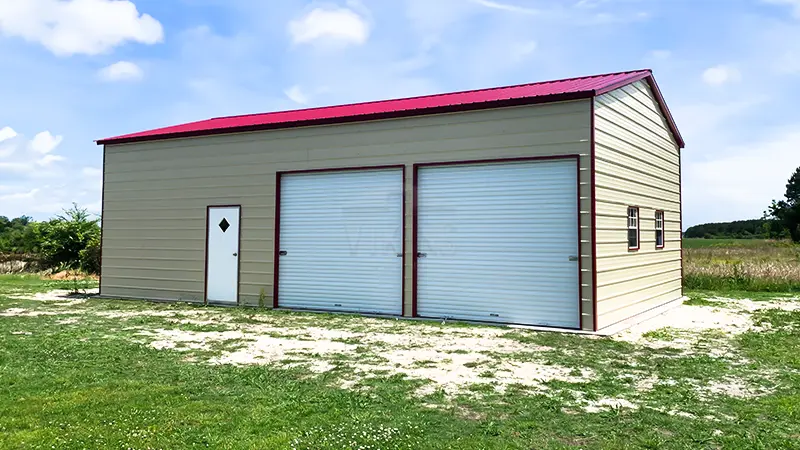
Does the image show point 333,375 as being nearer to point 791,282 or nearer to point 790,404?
point 790,404

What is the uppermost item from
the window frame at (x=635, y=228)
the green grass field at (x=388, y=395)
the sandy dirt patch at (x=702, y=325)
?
the window frame at (x=635, y=228)

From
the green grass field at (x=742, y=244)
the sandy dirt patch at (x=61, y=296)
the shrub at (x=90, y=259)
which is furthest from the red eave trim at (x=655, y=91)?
the green grass field at (x=742, y=244)

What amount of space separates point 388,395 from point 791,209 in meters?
62.6

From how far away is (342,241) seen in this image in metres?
11.4

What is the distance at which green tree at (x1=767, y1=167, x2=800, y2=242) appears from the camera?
174 ft

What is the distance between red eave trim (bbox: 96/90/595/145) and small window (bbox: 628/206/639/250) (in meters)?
2.94

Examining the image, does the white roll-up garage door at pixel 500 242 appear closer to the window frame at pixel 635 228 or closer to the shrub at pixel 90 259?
the window frame at pixel 635 228

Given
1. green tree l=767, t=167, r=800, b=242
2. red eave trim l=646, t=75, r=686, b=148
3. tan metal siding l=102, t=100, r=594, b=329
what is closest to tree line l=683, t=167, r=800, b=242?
green tree l=767, t=167, r=800, b=242

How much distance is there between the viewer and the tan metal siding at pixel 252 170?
9.56m

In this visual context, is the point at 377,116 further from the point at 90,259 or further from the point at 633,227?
the point at 90,259

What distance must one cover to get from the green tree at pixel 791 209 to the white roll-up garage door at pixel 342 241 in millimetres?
49309

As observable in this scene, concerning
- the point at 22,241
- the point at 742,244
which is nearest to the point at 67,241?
the point at 22,241

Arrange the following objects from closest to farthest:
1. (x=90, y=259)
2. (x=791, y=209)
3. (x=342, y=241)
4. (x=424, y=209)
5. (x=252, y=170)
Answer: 1. (x=424, y=209)
2. (x=342, y=241)
3. (x=252, y=170)
4. (x=90, y=259)
5. (x=791, y=209)

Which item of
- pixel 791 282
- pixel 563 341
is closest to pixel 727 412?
pixel 563 341
